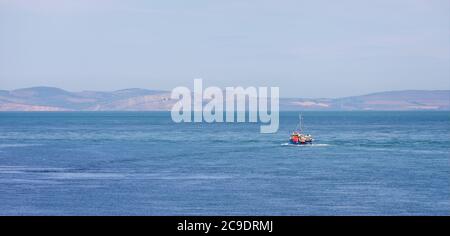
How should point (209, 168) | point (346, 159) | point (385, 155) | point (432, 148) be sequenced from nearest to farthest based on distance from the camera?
point (209, 168) < point (346, 159) < point (385, 155) < point (432, 148)

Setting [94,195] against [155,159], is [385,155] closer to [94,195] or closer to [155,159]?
[155,159]

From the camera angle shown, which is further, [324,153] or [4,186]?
[324,153]

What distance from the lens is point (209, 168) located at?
65562 millimetres
